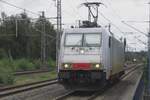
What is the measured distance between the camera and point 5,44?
81.1 m

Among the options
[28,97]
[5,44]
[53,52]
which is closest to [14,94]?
[28,97]

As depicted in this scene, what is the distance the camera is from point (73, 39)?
23422 mm

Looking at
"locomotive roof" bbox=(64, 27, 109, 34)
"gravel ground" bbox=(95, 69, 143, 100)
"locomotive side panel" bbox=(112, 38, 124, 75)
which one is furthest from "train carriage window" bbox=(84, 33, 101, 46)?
"locomotive side panel" bbox=(112, 38, 124, 75)

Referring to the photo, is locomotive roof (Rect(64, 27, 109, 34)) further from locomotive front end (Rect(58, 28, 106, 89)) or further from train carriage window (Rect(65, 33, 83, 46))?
train carriage window (Rect(65, 33, 83, 46))

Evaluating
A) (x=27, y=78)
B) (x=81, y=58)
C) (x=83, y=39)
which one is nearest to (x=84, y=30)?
(x=83, y=39)

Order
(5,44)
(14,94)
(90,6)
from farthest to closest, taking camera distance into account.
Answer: (5,44) < (90,6) < (14,94)

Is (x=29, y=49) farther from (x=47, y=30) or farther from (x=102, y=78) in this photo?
(x=102, y=78)

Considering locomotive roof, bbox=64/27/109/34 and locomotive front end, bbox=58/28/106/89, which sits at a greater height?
locomotive roof, bbox=64/27/109/34

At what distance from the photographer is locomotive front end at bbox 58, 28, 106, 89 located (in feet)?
72.8

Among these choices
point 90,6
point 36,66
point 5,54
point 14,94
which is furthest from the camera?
point 5,54

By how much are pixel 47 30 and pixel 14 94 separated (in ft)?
262

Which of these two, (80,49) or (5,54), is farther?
(5,54)

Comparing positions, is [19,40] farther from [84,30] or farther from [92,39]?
[92,39]

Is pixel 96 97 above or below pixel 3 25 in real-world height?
below
